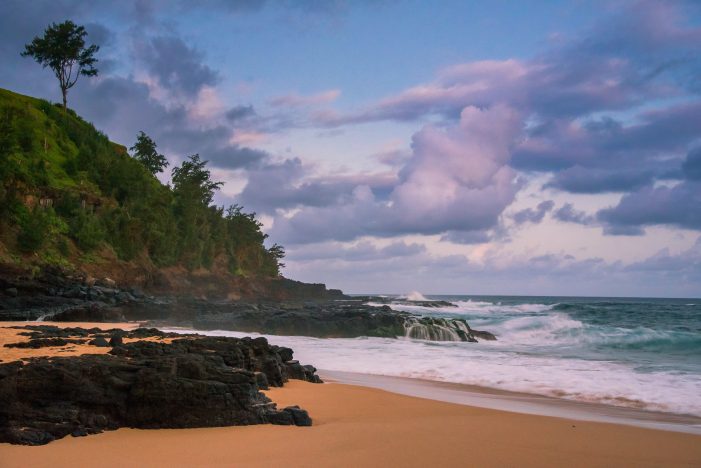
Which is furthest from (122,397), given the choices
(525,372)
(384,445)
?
(525,372)

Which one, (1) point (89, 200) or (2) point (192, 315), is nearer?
(2) point (192, 315)

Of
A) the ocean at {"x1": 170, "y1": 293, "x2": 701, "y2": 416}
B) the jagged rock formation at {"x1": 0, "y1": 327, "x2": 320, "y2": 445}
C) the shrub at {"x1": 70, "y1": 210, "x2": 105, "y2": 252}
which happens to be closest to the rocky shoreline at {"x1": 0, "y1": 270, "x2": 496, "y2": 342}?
the ocean at {"x1": 170, "y1": 293, "x2": 701, "y2": 416}

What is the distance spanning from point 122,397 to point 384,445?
112 inches

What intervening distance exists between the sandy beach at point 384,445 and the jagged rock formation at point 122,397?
0.17 meters

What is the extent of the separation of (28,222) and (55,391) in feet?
83.5

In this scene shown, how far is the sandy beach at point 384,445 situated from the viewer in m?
4.87

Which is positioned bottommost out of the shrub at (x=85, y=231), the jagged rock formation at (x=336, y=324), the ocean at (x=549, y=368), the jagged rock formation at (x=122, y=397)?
the ocean at (x=549, y=368)

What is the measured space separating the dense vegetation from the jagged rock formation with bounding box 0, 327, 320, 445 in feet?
80.3

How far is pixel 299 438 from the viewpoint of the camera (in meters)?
5.61

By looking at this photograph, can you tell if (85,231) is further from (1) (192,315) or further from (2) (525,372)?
(2) (525,372)

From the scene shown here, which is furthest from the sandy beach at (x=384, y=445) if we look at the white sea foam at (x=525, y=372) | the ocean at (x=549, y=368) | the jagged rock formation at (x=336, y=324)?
the jagged rock formation at (x=336, y=324)

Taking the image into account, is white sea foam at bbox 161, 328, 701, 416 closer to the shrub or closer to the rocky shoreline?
the rocky shoreline

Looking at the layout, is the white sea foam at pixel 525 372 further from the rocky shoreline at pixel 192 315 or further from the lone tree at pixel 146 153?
the lone tree at pixel 146 153

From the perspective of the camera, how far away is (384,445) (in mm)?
5434
